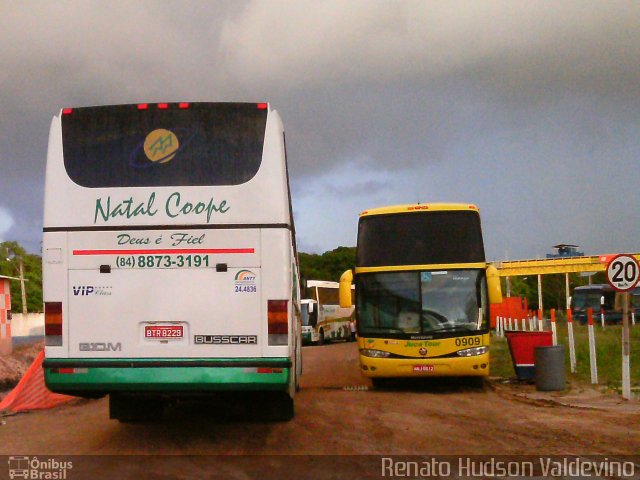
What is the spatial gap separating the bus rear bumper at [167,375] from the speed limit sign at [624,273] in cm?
759

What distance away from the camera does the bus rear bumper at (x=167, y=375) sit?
8.59 meters

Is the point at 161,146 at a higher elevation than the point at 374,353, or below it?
higher

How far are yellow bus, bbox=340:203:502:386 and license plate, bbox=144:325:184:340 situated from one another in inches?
319

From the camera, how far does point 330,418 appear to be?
11.8 metres

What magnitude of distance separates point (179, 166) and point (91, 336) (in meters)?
2.09

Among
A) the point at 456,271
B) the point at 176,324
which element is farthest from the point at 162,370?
the point at 456,271

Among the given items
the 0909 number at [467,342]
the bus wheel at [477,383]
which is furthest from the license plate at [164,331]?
the bus wheel at [477,383]

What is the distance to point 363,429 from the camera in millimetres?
10773

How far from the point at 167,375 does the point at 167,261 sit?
123 cm

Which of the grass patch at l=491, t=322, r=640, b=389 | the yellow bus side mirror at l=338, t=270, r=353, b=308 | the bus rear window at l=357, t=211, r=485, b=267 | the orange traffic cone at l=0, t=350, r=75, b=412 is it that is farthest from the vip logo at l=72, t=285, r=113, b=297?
the grass patch at l=491, t=322, r=640, b=389

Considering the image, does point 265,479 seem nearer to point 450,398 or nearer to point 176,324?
point 176,324

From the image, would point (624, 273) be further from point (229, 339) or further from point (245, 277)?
point (229, 339)

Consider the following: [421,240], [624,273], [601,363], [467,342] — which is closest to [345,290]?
[421,240]

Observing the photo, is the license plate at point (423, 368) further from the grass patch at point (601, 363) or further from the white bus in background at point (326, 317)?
the white bus in background at point (326, 317)
